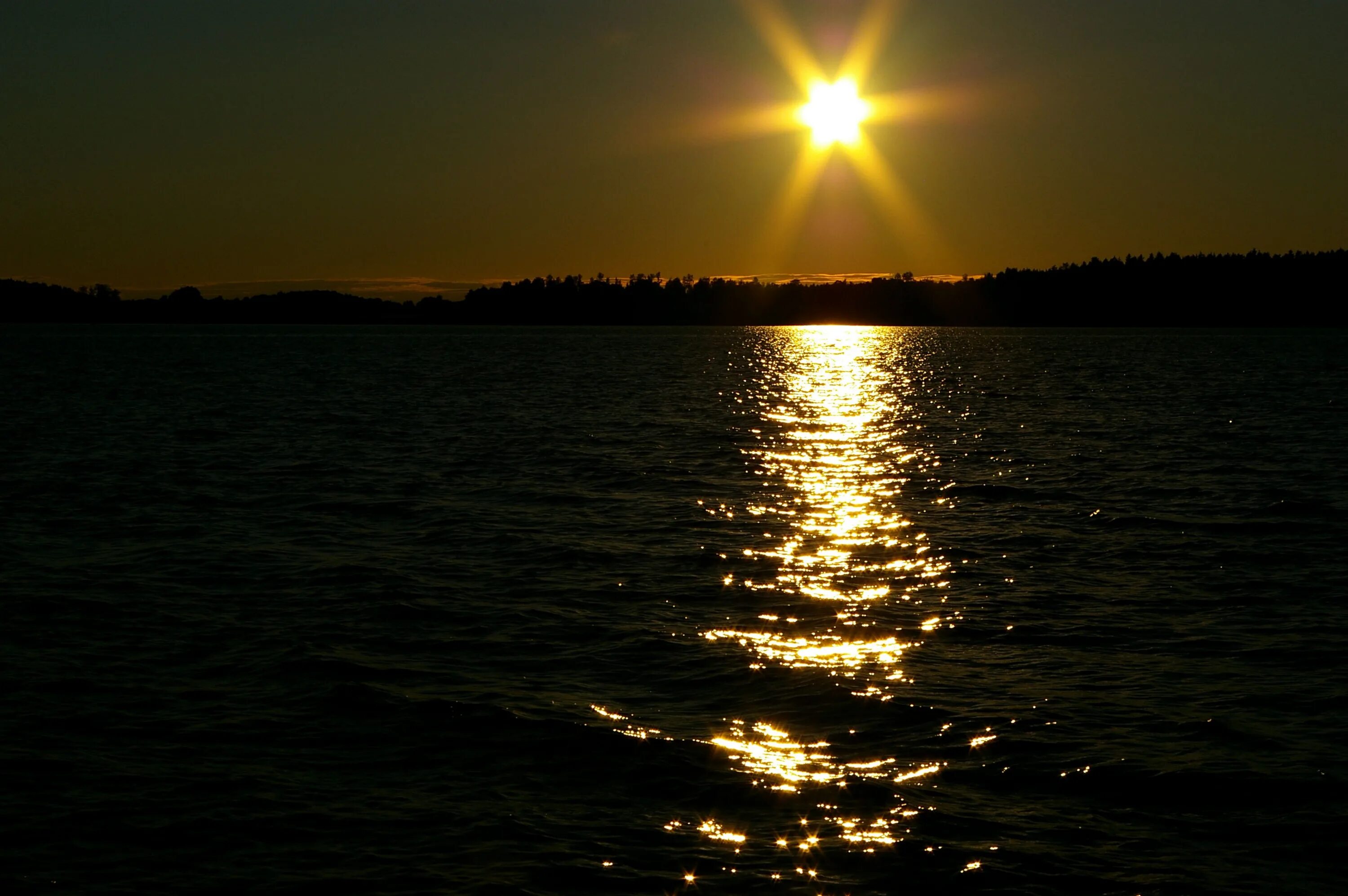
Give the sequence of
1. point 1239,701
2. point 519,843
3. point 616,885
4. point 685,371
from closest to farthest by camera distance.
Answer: point 616,885 < point 519,843 < point 1239,701 < point 685,371

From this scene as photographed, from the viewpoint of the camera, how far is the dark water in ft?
34.9

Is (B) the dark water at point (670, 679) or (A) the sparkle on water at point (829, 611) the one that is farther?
(A) the sparkle on water at point (829, 611)

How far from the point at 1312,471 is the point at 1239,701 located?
2569cm

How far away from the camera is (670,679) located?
51.2 feet

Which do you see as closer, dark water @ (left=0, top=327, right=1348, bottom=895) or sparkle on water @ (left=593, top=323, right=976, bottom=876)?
dark water @ (left=0, top=327, right=1348, bottom=895)

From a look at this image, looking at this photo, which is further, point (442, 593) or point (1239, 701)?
point (442, 593)

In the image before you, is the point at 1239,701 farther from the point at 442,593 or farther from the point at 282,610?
the point at 282,610

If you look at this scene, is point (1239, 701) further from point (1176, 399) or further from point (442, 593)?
point (1176, 399)

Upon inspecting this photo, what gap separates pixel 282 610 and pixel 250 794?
7.65m

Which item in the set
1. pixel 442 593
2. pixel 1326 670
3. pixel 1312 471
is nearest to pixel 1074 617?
pixel 1326 670

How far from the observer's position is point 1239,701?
1452cm

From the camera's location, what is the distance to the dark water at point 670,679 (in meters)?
10.6

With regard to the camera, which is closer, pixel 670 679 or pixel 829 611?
pixel 670 679

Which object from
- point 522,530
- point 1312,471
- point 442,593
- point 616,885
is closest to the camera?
point 616,885
